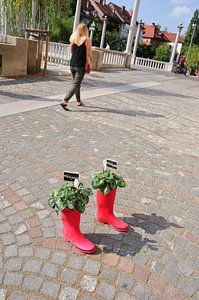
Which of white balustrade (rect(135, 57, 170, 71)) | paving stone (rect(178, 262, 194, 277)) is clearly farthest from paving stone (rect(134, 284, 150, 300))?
white balustrade (rect(135, 57, 170, 71))

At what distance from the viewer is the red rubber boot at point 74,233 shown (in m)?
2.47

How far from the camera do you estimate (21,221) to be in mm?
2770

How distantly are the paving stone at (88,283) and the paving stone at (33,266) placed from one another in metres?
0.35

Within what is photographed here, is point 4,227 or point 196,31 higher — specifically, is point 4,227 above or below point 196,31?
below

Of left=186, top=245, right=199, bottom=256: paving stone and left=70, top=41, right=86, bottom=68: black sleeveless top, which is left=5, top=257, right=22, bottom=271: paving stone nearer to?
left=186, top=245, right=199, bottom=256: paving stone

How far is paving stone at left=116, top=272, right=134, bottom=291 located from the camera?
219 cm

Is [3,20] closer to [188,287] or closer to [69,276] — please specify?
[69,276]

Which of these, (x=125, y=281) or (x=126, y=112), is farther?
(x=126, y=112)

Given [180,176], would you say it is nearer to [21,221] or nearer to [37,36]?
[21,221]

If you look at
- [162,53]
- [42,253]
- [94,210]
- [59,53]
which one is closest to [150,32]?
[162,53]

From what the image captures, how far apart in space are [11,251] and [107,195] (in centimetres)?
98

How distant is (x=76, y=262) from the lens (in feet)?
7.74

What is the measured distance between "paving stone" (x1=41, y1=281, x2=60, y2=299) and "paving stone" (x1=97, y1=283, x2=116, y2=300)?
30cm

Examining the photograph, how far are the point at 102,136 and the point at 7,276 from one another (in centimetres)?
354
